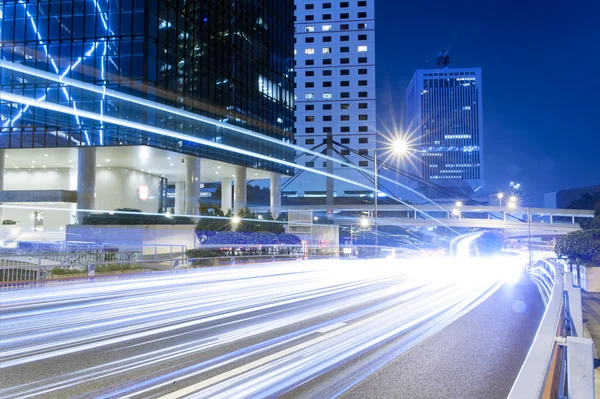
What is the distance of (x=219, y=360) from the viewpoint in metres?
7.02

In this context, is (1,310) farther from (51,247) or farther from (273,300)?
(51,247)

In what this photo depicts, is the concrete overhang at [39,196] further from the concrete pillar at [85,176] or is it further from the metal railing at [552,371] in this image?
the metal railing at [552,371]

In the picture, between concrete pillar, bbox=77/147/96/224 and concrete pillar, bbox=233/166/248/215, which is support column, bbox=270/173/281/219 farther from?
concrete pillar, bbox=77/147/96/224

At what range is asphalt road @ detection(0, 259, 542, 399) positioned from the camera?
5883 millimetres

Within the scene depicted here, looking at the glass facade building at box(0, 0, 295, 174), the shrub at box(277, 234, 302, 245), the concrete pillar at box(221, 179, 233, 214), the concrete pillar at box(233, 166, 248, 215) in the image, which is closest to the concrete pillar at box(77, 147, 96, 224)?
the glass facade building at box(0, 0, 295, 174)

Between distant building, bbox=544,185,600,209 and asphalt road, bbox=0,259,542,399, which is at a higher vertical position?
distant building, bbox=544,185,600,209

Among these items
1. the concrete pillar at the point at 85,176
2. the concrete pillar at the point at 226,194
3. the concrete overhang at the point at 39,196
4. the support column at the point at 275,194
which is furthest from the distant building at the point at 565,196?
the concrete overhang at the point at 39,196

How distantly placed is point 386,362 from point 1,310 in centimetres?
1064

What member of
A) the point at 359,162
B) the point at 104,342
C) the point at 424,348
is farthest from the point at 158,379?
the point at 359,162

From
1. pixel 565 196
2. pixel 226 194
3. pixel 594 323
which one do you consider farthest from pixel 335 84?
pixel 594 323

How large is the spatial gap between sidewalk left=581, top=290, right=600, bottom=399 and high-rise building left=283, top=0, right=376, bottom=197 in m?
79.9

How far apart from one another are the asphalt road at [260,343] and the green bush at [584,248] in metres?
4.91

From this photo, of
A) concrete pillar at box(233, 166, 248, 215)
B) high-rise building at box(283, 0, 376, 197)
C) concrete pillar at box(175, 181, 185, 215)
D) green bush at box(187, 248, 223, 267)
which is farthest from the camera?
high-rise building at box(283, 0, 376, 197)

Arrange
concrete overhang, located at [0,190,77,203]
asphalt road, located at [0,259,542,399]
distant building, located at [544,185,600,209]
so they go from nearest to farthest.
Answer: asphalt road, located at [0,259,542,399], concrete overhang, located at [0,190,77,203], distant building, located at [544,185,600,209]
